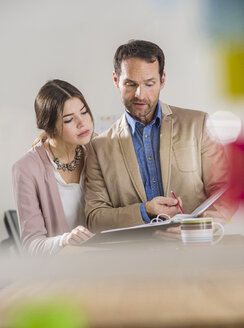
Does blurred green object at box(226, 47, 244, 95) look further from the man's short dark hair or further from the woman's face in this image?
the woman's face

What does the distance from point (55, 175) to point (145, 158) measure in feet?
0.54

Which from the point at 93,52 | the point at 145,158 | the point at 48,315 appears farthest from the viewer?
the point at 145,158

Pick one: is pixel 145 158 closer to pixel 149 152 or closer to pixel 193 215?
pixel 149 152

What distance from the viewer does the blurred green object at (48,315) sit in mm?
385

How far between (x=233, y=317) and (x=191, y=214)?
40 cm

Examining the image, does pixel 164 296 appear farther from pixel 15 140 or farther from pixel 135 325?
pixel 15 140

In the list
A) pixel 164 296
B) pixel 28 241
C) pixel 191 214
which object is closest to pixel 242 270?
pixel 164 296

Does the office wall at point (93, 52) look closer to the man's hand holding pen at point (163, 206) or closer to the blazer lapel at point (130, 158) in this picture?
the blazer lapel at point (130, 158)

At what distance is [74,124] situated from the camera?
0.77 meters

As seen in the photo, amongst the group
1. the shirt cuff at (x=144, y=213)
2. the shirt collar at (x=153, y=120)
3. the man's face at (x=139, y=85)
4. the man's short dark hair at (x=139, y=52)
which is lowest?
the shirt cuff at (x=144, y=213)

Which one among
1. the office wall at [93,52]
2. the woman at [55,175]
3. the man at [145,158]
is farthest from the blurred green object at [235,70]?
the woman at [55,175]

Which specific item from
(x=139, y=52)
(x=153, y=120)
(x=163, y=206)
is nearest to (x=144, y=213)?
(x=163, y=206)

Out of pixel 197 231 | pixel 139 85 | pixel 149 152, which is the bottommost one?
pixel 197 231

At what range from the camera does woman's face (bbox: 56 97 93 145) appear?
754 mm
